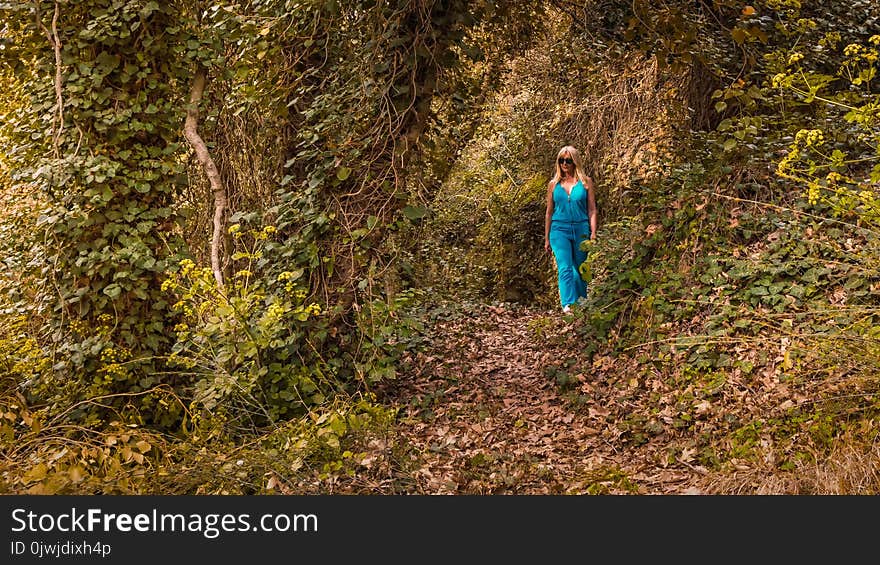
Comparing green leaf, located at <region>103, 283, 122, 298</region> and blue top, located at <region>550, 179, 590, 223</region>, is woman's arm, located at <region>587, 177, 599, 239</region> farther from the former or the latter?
green leaf, located at <region>103, 283, 122, 298</region>

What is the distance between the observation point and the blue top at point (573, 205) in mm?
8297

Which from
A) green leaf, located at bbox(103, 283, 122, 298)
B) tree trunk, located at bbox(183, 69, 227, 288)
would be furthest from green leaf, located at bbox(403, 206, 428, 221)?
green leaf, located at bbox(103, 283, 122, 298)

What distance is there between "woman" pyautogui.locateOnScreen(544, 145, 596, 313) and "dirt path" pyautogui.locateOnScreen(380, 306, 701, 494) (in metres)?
0.47

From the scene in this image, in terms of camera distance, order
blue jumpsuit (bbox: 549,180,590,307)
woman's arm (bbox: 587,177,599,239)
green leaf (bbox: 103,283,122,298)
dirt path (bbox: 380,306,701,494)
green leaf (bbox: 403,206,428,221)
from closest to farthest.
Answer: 1. dirt path (bbox: 380,306,701,494)
2. green leaf (bbox: 103,283,122,298)
3. green leaf (bbox: 403,206,428,221)
4. woman's arm (bbox: 587,177,599,239)
5. blue jumpsuit (bbox: 549,180,590,307)

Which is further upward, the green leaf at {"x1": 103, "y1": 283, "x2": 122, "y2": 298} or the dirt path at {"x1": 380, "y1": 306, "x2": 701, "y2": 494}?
the green leaf at {"x1": 103, "y1": 283, "x2": 122, "y2": 298}

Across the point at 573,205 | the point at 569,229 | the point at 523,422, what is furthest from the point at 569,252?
the point at 523,422

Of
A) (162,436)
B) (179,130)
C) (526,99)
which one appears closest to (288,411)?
(162,436)

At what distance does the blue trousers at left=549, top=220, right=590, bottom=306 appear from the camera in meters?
8.16

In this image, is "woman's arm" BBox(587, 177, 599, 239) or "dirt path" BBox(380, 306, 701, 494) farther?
"woman's arm" BBox(587, 177, 599, 239)

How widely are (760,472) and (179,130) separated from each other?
459 centimetres

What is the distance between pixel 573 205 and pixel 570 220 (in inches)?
6.1

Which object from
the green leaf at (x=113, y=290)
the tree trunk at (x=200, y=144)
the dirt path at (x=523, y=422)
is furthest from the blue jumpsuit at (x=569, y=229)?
the green leaf at (x=113, y=290)

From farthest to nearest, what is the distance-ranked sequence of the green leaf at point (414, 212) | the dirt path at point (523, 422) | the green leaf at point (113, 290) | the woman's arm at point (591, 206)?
the woman's arm at point (591, 206)
the green leaf at point (414, 212)
the green leaf at point (113, 290)
the dirt path at point (523, 422)

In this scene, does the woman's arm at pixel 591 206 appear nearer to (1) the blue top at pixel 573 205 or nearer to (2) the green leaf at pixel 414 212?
(1) the blue top at pixel 573 205
